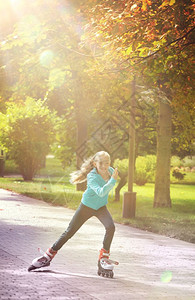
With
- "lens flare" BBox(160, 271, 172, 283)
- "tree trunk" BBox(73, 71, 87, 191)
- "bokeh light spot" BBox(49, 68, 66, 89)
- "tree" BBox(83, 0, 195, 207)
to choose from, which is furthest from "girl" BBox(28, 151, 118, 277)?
"tree trunk" BBox(73, 71, 87, 191)

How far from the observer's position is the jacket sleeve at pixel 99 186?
6922 millimetres

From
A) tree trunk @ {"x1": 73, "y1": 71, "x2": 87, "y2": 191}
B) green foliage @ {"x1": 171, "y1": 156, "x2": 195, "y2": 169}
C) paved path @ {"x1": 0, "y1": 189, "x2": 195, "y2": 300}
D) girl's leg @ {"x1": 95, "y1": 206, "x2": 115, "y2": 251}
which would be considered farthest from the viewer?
green foliage @ {"x1": 171, "y1": 156, "x2": 195, "y2": 169}

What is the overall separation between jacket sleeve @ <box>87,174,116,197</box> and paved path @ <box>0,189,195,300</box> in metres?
1.03

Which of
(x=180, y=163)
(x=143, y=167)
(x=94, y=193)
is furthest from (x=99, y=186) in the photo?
(x=180, y=163)

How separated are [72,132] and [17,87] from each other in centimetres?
1052

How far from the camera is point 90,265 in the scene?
26.4ft

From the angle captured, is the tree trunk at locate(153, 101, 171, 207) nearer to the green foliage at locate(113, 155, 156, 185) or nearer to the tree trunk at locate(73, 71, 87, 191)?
the tree trunk at locate(73, 71, 87, 191)

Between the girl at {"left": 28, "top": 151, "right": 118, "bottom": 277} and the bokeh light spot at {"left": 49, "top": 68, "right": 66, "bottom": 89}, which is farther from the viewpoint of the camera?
the bokeh light spot at {"left": 49, "top": 68, "right": 66, "bottom": 89}

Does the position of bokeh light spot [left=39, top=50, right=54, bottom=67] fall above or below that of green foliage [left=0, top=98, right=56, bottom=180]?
above

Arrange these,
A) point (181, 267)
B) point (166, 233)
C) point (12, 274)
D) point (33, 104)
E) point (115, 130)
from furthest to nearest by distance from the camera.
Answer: point (33, 104), point (115, 130), point (166, 233), point (181, 267), point (12, 274)

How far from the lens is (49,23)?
19812mm

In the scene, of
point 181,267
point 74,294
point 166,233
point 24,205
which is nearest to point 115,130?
point 24,205

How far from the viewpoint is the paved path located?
6.35 meters

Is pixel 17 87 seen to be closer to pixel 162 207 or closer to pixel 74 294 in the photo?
pixel 162 207
